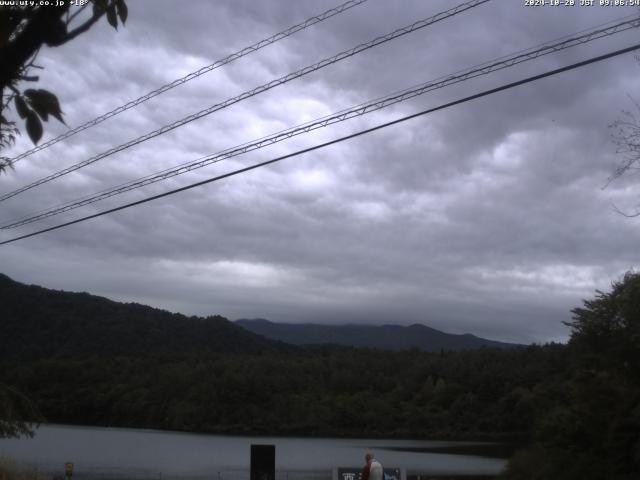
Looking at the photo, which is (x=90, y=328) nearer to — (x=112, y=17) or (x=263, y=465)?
(x=263, y=465)

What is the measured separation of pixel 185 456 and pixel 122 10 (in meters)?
60.6

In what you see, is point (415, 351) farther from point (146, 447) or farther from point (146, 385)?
point (146, 447)

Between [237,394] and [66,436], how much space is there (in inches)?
1265

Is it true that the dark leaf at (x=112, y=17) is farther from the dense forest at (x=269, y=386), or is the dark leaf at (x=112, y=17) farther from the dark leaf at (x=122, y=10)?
the dense forest at (x=269, y=386)

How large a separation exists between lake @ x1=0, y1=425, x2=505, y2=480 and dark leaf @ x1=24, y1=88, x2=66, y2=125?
38.4 meters

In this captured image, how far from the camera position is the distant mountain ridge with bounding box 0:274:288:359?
71.1 meters

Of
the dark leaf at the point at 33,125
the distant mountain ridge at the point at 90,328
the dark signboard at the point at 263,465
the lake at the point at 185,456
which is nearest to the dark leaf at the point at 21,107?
the dark leaf at the point at 33,125

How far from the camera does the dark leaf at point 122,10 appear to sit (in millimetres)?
4086

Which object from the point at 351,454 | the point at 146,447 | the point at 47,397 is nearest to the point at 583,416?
the point at 351,454

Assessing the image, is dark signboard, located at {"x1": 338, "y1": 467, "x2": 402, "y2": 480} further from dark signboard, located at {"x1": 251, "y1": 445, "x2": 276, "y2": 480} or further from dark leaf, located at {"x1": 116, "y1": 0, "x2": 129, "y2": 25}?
dark leaf, located at {"x1": 116, "y1": 0, "x2": 129, "y2": 25}

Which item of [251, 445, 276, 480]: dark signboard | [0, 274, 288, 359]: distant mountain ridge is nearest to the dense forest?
[0, 274, 288, 359]: distant mountain ridge

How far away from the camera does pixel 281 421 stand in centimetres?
10262

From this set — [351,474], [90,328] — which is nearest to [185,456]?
[90,328]

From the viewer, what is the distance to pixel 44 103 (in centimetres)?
360
